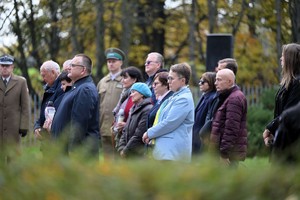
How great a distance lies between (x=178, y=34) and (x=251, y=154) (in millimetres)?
12598

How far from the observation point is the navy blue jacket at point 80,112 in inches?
451

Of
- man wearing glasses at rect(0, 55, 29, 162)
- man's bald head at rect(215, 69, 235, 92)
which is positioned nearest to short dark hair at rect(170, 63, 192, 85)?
man's bald head at rect(215, 69, 235, 92)

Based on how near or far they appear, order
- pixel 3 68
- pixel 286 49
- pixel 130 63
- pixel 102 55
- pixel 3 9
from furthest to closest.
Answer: pixel 130 63 → pixel 102 55 → pixel 3 9 → pixel 3 68 → pixel 286 49

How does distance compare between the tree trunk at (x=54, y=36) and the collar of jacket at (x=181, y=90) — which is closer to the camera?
the collar of jacket at (x=181, y=90)

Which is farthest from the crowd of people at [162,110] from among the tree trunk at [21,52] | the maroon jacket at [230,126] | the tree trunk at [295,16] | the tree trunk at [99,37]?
the tree trunk at [99,37]

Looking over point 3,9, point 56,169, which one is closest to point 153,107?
point 56,169

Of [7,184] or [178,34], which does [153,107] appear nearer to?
[7,184]

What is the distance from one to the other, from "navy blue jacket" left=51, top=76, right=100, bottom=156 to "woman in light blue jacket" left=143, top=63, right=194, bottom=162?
2.57ft

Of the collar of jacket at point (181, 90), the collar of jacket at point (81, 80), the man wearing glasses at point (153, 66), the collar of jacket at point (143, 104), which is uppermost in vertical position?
the man wearing glasses at point (153, 66)

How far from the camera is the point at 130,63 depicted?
31391 millimetres

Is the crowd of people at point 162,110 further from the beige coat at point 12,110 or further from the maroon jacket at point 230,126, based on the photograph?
the beige coat at point 12,110

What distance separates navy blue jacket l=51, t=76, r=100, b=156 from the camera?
11.5 m

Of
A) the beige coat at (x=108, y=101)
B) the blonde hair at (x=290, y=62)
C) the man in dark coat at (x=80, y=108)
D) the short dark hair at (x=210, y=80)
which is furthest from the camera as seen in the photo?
the beige coat at (x=108, y=101)

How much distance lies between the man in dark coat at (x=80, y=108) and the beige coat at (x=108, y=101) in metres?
2.71
